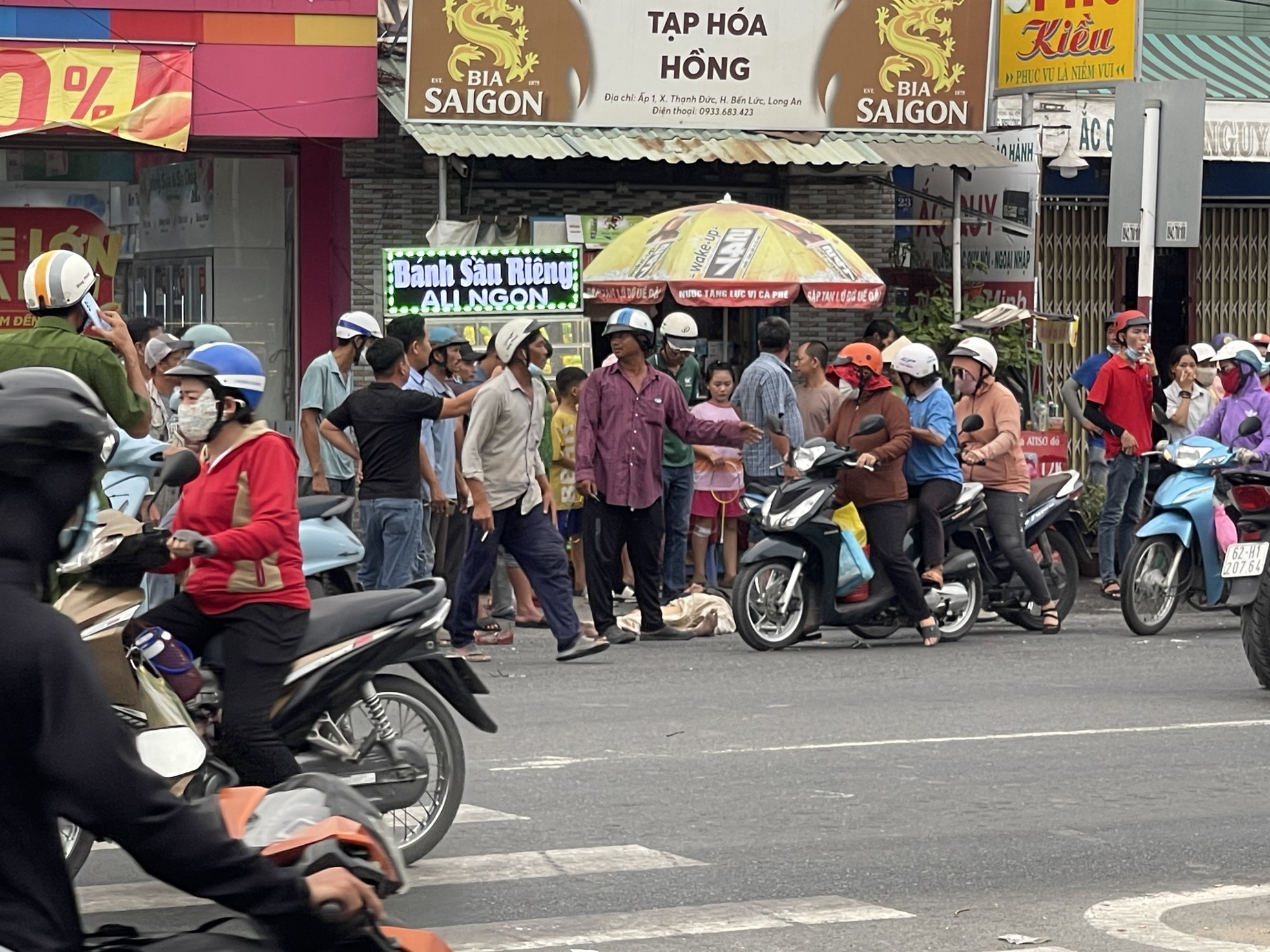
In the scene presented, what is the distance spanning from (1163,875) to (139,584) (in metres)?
3.41

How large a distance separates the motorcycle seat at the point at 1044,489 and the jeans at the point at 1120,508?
6.15 ft

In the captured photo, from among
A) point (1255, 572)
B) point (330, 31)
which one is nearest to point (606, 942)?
point (1255, 572)

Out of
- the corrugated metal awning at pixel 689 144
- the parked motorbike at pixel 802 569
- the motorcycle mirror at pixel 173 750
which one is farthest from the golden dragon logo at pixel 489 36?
the motorcycle mirror at pixel 173 750

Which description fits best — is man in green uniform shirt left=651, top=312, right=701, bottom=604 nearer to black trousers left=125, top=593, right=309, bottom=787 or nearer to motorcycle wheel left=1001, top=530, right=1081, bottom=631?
motorcycle wheel left=1001, top=530, right=1081, bottom=631

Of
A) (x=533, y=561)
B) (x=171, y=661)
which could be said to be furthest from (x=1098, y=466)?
(x=171, y=661)

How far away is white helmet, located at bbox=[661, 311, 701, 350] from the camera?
50.4ft

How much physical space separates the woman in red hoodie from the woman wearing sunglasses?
291 inches

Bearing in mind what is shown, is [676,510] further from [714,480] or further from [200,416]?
[200,416]

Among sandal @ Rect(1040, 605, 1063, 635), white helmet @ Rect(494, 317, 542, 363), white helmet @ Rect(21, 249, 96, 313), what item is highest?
white helmet @ Rect(21, 249, 96, 313)

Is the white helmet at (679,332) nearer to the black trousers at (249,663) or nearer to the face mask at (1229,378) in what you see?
the face mask at (1229,378)

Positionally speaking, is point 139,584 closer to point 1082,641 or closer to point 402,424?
point 402,424

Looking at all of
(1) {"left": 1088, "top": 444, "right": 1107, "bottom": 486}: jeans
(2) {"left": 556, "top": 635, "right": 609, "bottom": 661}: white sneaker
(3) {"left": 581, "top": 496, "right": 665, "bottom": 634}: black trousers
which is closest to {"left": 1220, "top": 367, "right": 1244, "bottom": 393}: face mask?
(1) {"left": 1088, "top": 444, "right": 1107, "bottom": 486}: jeans

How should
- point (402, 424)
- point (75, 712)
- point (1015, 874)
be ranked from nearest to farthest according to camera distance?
1. point (75, 712)
2. point (1015, 874)
3. point (402, 424)

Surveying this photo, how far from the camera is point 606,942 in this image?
5961mm
